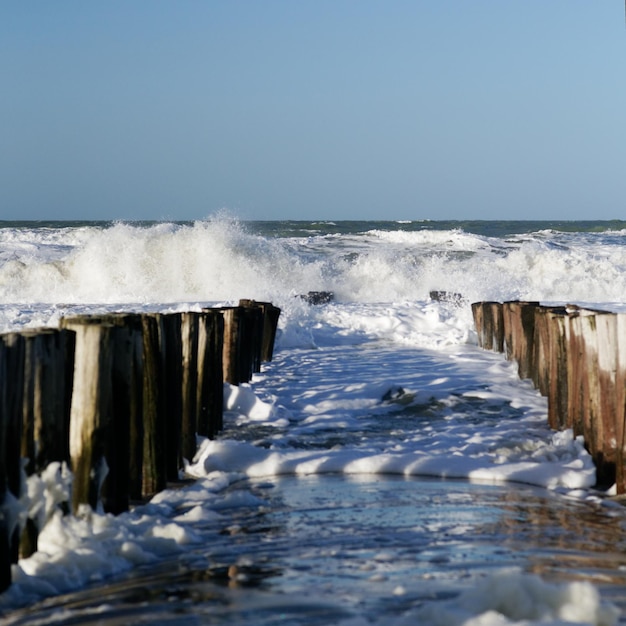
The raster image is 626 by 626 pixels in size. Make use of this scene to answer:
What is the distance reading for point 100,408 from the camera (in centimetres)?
385

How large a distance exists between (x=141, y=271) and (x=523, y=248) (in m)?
11.9

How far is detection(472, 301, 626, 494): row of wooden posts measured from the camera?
4.79 m

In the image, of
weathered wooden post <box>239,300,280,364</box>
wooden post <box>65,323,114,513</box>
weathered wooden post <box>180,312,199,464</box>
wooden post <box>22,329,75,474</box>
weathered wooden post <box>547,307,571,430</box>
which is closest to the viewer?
wooden post <box>22,329,75,474</box>

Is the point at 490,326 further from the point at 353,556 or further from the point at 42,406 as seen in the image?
the point at 42,406

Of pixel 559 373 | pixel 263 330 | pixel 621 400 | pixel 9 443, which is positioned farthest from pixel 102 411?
pixel 263 330

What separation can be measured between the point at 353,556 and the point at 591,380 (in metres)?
2.27

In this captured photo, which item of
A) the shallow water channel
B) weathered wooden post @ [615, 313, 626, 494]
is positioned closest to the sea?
A: the shallow water channel

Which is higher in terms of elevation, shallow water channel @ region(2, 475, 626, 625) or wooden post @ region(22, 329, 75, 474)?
wooden post @ region(22, 329, 75, 474)

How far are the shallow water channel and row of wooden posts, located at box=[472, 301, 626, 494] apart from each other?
433mm

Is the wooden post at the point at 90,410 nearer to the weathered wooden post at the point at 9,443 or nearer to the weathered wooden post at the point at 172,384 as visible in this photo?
the weathered wooden post at the point at 9,443

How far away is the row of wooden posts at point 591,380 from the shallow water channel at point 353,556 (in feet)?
1.42

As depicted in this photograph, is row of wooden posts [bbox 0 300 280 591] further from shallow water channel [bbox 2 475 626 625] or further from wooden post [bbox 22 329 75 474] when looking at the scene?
shallow water channel [bbox 2 475 626 625]

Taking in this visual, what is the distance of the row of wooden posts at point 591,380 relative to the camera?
4.79 metres

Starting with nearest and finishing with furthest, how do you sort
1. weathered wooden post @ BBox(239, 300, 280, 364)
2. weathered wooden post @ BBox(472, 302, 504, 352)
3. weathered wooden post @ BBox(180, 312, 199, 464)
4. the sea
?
the sea
weathered wooden post @ BBox(180, 312, 199, 464)
weathered wooden post @ BBox(239, 300, 280, 364)
weathered wooden post @ BBox(472, 302, 504, 352)
